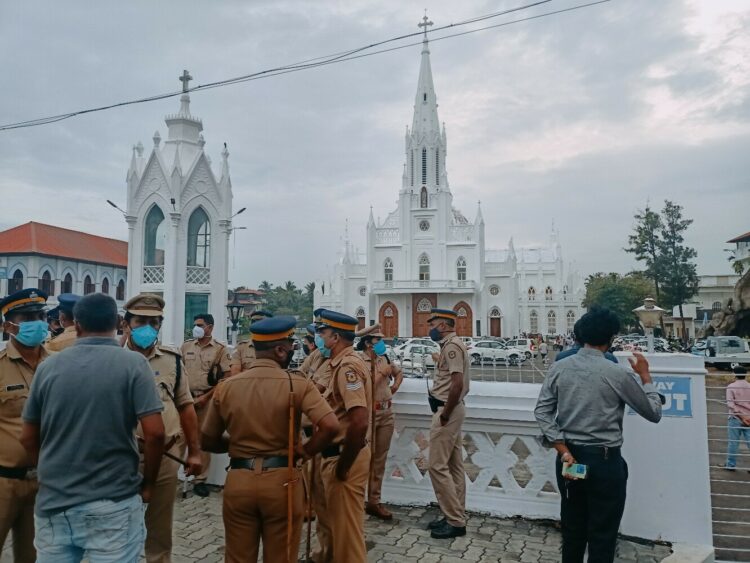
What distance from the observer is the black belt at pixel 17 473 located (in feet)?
9.82

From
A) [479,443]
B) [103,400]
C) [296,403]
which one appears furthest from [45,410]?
[479,443]

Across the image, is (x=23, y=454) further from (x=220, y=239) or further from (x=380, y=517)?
(x=220, y=239)

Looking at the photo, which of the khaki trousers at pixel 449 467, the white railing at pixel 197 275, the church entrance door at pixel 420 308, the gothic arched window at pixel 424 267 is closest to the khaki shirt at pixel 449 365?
the khaki trousers at pixel 449 467

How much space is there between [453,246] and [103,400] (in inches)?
1722

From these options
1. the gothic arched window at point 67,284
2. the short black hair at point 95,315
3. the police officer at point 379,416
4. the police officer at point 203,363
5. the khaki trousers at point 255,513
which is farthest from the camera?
the gothic arched window at point 67,284

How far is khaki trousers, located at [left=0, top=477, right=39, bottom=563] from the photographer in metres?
2.98

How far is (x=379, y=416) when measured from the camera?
4984mm

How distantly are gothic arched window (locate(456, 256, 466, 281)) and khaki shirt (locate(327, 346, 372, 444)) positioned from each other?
41681 millimetres

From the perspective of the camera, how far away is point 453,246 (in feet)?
148

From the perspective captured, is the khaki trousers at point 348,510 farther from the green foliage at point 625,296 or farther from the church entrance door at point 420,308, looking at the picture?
the green foliage at point 625,296

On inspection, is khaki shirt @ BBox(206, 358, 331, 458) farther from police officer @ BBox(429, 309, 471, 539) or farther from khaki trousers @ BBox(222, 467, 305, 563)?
police officer @ BBox(429, 309, 471, 539)

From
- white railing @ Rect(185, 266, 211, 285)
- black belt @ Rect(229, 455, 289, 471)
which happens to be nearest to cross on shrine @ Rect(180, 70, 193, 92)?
white railing @ Rect(185, 266, 211, 285)

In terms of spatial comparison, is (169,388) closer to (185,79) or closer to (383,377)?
(383,377)

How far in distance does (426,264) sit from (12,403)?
4291 cm
